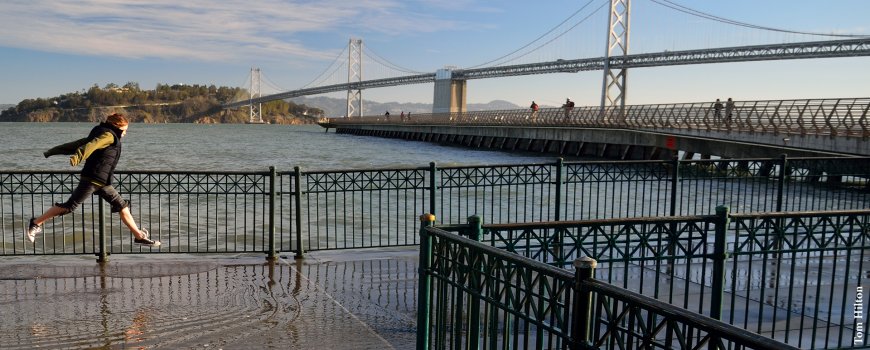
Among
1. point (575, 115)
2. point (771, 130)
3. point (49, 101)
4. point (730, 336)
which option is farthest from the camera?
point (49, 101)

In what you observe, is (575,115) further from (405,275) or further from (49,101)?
(49,101)

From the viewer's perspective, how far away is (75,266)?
23.2 ft

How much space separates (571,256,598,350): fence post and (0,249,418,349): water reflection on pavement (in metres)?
2.47

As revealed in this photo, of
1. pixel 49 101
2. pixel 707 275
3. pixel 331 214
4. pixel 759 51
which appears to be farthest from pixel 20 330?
pixel 49 101

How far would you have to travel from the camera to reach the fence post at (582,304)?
243cm

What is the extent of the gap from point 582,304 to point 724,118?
89.4 feet

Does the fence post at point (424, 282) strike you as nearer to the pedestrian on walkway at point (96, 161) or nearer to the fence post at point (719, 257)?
the fence post at point (719, 257)

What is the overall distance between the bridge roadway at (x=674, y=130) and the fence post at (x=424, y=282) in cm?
1917

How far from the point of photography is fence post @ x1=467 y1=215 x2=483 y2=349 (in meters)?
3.20

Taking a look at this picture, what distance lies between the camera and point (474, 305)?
335 centimetres

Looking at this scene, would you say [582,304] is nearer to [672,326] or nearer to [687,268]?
[672,326]

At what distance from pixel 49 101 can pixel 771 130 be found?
188690mm

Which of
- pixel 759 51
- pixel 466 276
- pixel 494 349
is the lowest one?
pixel 494 349

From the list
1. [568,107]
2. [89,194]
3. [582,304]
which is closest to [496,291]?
[582,304]
